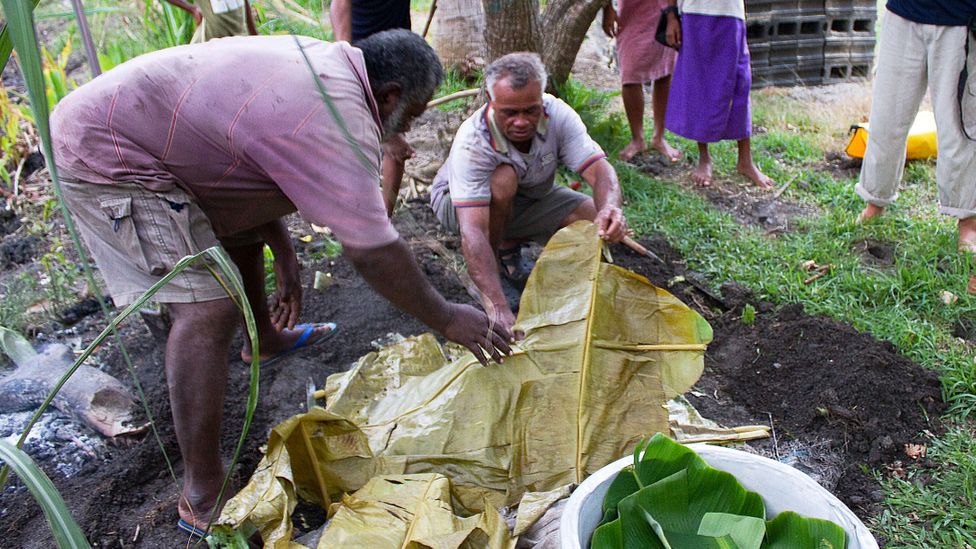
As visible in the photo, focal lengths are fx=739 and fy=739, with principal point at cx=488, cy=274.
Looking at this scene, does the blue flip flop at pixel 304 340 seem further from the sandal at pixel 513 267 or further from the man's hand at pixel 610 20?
the man's hand at pixel 610 20

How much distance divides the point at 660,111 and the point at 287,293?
10.7 ft

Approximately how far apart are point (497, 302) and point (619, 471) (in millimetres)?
1339

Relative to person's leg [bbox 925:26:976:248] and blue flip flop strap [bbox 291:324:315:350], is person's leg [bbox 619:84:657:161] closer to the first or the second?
person's leg [bbox 925:26:976:248]

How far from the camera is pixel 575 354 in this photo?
226 centimetres

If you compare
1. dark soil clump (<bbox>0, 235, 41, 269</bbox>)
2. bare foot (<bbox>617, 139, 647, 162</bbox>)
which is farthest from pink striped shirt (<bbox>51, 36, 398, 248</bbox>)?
bare foot (<bbox>617, 139, 647, 162</bbox>)

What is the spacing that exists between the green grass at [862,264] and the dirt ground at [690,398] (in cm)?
9

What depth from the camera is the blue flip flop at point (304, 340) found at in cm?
312

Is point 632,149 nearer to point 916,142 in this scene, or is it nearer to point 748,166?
point 748,166

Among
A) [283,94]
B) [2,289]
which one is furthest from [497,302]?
[2,289]

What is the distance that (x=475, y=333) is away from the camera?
213 centimetres

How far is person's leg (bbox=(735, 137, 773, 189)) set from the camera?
468cm

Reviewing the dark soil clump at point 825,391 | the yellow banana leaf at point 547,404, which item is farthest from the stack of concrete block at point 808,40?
the yellow banana leaf at point 547,404

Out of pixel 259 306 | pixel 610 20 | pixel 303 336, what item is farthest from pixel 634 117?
pixel 259 306

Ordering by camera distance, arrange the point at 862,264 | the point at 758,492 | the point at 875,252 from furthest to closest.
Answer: the point at 875,252 → the point at 862,264 → the point at 758,492
